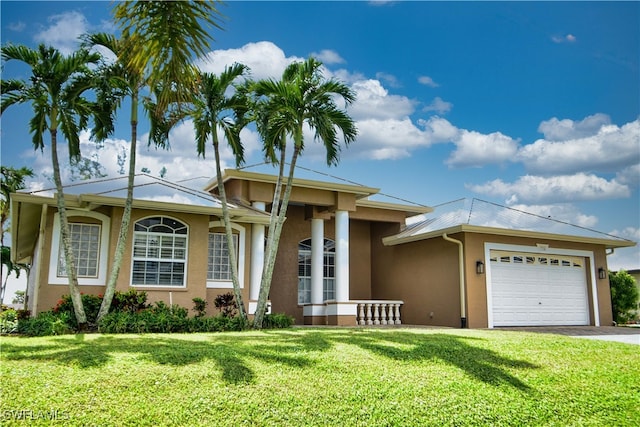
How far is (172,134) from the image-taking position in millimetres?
13336

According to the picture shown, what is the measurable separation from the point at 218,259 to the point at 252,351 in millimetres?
7484

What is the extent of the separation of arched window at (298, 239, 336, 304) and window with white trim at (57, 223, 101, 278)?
7.35m

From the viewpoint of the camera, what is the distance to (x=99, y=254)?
13.3m

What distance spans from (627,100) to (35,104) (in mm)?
19051

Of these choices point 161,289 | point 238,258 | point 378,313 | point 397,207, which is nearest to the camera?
point 161,289

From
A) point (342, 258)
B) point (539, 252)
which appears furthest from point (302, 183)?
point (539, 252)

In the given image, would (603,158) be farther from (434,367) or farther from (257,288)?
(434,367)

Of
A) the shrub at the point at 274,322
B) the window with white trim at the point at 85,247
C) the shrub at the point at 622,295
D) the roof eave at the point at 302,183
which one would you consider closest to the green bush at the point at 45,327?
the window with white trim at the point at 85,247

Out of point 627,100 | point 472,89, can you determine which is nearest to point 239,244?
point 472,89

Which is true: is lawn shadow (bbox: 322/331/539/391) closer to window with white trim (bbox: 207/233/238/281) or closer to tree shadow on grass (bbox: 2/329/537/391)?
tree shadow on grass (bbox: 2/329/537/391)

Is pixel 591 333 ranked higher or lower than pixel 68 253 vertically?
→ lower

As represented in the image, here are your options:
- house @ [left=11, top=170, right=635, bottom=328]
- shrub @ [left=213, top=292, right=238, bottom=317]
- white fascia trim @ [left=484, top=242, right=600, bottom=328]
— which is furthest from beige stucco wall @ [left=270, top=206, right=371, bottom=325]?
white fascia trim @ [left=484, top=242, right=600, bottom=328]

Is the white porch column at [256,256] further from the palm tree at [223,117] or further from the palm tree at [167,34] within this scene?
the palm tree at [167,34]

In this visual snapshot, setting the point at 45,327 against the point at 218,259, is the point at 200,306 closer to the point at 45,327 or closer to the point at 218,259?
the point at 218,259
